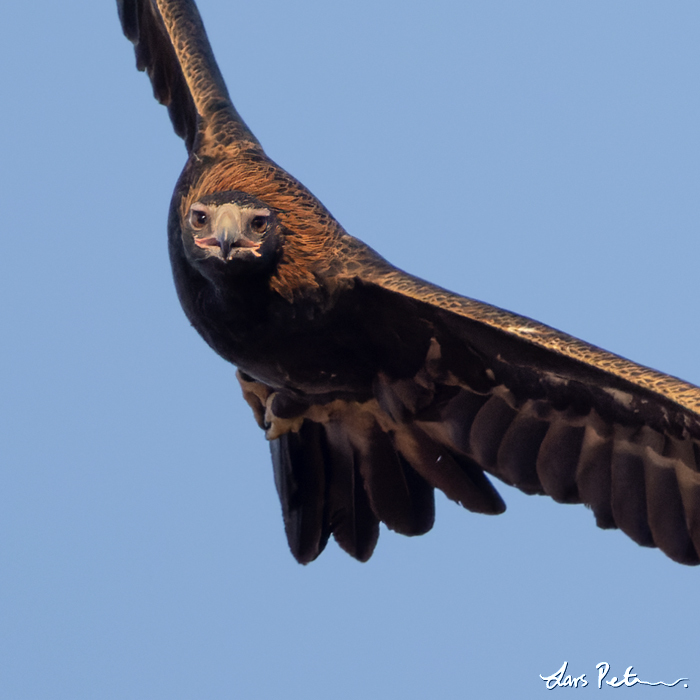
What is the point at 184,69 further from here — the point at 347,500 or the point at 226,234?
the point at 347,500

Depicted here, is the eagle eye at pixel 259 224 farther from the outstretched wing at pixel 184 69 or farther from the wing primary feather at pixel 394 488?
A: the wing primary feather at pixel 394 488

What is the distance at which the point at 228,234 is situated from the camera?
27.9 feet

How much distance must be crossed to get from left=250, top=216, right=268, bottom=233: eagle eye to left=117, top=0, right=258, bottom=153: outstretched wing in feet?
2.93

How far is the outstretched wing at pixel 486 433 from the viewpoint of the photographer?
870 centimetres

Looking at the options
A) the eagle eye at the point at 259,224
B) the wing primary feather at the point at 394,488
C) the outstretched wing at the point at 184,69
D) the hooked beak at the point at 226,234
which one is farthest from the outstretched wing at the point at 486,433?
the outstretched wing at the point at 184,69

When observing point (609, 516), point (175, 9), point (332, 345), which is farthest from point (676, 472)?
point (175, 9)

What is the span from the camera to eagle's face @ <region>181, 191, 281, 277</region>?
8531 millimetres

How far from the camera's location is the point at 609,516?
29.4 ft

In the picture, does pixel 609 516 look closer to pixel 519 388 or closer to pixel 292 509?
pixel 519 388

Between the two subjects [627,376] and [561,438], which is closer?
[627,376]

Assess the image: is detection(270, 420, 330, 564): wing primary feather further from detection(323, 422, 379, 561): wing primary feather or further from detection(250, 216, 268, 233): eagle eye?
detection(250, 216, 268, 233): eagle eye

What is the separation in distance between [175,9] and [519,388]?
308 centimetres

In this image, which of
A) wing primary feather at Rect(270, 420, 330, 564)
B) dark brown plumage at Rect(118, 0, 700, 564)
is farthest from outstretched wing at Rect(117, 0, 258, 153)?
wing primary feather at Rect(270, 420, 330, 564)

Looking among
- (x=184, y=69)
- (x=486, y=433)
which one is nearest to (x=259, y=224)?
(x=486, y=433)
